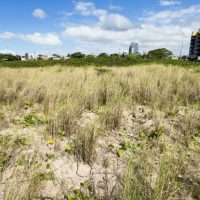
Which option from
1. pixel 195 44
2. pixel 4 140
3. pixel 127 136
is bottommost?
pixel 127 136

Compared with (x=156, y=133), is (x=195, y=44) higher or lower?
higher

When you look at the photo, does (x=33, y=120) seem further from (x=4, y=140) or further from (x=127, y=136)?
(x=127, y=136)

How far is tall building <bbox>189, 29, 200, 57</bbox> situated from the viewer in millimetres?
97875

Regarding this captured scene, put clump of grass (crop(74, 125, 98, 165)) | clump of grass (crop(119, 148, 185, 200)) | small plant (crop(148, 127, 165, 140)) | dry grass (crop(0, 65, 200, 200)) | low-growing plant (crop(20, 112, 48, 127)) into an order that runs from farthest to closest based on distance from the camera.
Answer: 1. low-growing plant (crop(20, 112, 48, 127))
2. small plant (crop(148, 127, 165, 140))
3. clump of grass (crop(74, 125, 98, 165))
4. dry grass (crop(0, 65, 200, 200))
5. clump of grass (crop(119, 148, 185, 200))

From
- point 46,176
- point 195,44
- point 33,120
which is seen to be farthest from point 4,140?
point 195,44

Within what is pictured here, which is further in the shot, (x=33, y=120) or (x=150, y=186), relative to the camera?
(x=33, y=120)

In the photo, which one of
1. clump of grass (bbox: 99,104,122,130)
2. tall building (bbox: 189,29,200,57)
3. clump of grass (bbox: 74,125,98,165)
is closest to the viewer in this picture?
clump of grass (bbox: 74,125,98,165)

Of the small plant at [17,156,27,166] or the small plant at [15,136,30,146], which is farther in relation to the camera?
the small plant at [15,136,30,146]

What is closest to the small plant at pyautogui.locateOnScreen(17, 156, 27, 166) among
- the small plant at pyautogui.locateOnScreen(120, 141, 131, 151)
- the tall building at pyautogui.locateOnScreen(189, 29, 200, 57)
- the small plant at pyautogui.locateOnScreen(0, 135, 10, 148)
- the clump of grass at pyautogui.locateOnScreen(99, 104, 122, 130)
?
the small plant at pyautogui.locateOnScreen(0, 135, 10, 148)

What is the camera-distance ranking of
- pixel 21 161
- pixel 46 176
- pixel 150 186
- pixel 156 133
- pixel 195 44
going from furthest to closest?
1. pixel 195 44
2. pixel 156 133
3. pixel 21 161
4. pixel 46 176
5. pixel 150 186

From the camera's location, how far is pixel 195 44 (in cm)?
10144

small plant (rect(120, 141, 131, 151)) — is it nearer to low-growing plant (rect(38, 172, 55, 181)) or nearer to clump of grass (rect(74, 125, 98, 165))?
clump of grass (rect(74, 125, 98, 165))

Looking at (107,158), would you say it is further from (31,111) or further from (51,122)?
(31,111)

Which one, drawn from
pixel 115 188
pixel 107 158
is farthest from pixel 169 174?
pixel 107 158
